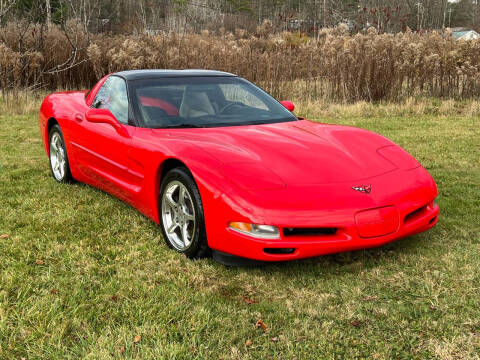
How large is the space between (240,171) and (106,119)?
153cm

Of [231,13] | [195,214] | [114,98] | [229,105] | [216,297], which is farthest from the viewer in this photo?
[231,13]

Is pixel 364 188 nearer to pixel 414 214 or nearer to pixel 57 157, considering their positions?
pixel 414 214

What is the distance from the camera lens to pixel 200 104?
13.7 ft

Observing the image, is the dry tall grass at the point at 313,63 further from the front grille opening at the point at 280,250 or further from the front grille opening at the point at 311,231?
the front grille opening at the point at 280,250

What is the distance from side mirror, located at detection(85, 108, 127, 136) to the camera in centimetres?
401

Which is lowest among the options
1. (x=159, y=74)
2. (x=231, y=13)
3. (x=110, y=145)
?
(x=110, y=145)

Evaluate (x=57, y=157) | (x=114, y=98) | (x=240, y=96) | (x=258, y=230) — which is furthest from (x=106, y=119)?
(x=258, y=230)

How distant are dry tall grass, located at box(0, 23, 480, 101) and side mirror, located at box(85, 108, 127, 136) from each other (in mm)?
7334

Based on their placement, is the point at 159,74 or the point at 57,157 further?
the point at 57,157

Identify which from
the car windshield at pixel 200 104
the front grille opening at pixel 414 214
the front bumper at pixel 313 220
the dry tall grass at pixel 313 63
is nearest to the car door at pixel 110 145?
the car windshield at pixel 200 104

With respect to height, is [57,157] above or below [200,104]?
below

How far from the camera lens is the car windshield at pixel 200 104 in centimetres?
398

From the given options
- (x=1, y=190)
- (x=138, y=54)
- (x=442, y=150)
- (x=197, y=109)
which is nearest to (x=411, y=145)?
(x=442, y=150)

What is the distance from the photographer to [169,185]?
11.3 feet
